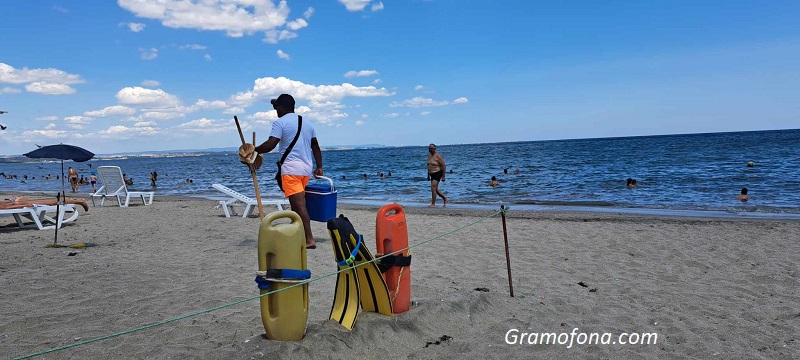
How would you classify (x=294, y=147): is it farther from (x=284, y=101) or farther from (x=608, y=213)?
(x=608, y=213)

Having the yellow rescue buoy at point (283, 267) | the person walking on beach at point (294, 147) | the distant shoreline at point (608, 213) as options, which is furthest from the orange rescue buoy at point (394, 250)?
the distant shoreline at point (608, 213)

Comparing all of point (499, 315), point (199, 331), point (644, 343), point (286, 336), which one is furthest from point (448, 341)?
point (199, 331)

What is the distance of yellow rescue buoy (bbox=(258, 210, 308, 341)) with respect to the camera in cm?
318

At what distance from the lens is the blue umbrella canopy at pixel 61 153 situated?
33.0 ft

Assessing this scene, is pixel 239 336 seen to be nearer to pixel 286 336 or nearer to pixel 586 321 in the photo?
pixel 286 336

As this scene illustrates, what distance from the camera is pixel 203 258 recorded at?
687cm

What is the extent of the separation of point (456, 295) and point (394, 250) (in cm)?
117

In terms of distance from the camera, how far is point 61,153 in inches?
401

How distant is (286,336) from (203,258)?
3953 millimetres

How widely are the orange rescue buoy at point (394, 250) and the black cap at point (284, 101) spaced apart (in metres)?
2.44

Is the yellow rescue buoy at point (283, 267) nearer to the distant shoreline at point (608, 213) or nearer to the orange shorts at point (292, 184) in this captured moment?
the orange shorts at point (292, 184)

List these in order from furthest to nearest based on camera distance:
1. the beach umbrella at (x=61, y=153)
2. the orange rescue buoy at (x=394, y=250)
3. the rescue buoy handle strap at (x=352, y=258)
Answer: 1. the beach umbrella at (x=61, y=153)
2. the orange rescue buoy at (x=394, y=250)
3. the rescue buoy handle strap at (x=352, y=258)

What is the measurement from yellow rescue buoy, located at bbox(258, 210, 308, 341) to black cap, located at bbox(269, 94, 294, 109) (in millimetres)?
2867

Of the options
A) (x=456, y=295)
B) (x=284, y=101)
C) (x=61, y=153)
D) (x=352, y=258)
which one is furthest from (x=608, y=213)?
(x=61, y=153)
